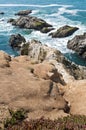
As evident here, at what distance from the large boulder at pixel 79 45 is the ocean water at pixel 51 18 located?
77cm

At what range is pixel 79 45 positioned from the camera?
5866 centimetres

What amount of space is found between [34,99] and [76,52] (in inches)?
1705

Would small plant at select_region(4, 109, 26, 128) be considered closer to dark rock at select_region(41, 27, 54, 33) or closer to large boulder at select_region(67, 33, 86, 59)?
large boulder at select_region(67, 33, 86, 59)

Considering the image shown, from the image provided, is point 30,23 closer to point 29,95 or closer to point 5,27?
point 5,27

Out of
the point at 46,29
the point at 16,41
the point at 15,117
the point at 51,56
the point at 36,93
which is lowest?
the point at 46,29

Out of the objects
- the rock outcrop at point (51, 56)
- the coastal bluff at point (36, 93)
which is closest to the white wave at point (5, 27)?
the rock outcrop at point (51, 56)

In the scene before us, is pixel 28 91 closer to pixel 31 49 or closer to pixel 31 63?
pixel 31 63

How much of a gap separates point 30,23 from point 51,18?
946 centimetres

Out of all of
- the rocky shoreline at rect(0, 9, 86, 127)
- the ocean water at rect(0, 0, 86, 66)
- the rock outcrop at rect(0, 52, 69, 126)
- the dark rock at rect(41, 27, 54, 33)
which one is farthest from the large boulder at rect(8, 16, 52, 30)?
the rock outcrop at rect(0, 52, 69, 126)

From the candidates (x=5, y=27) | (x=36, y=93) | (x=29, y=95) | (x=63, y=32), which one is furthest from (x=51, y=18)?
(x=29, y=95)

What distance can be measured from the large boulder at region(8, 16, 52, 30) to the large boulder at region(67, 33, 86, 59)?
1695 centimetres

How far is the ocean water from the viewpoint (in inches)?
2463

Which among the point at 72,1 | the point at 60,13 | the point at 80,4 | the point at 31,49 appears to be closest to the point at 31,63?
the point at 31,49

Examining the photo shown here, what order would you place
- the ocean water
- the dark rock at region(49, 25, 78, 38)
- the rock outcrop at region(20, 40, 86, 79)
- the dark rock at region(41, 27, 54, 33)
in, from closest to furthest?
1. the rock outcrop at region(20, 40, 86, 79)
2. the ocean water
3. the dark rock at region(49, 25, 78, 38)
4. the dark rock at region(41, 27, 54, 33)
